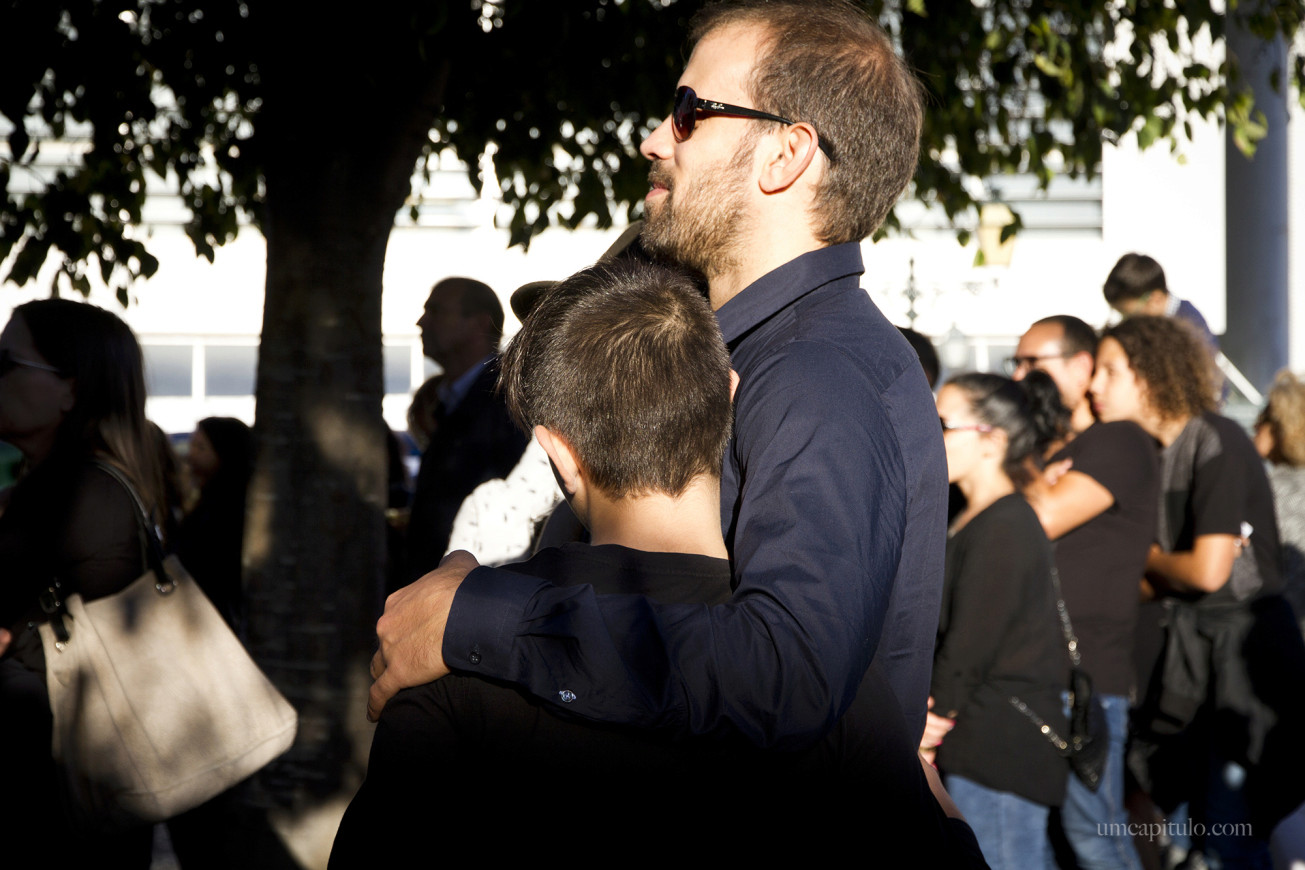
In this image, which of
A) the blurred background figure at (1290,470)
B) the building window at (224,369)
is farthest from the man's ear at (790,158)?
the building window at (224,369)

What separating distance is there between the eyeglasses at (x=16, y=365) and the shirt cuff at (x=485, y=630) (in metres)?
2.23

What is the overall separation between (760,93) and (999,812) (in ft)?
8.65

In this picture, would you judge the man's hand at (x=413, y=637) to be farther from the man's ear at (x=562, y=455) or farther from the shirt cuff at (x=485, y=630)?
the man's ear at (x=562, y=455)

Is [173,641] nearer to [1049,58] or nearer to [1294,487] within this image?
[1049,58]

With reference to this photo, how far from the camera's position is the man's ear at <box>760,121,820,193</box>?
159 centimetres

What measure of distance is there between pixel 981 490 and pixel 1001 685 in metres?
0.62

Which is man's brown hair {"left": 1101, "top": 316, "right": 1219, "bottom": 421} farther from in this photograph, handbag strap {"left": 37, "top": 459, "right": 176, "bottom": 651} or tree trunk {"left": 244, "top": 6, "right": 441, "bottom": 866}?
handbag strap {"left": 37, "top": 459, "right": 176, "bottom": 651}

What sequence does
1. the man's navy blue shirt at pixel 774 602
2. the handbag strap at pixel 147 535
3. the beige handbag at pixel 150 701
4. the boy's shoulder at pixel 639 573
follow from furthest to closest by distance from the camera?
1. the handbag strap at pixel 147 535
2. the beige handbag at pixel 150 701
3. the boy's shoulder at pixel 639 573
4. the man's navy blue shirt at pixel 774 602

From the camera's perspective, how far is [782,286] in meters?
1.58

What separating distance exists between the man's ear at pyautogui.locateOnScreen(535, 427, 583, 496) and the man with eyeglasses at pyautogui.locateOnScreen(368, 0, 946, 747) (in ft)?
0.57

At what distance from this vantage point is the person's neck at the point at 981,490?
3705 mm

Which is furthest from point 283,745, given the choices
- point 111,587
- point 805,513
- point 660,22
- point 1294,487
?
point 1294,487

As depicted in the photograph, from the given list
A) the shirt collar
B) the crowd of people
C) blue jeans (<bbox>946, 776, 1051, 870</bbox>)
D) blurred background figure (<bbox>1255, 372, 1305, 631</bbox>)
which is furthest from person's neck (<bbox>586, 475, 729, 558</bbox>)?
blurred background figure (<bbox>1255, 372, 1305, 631</bbox>)

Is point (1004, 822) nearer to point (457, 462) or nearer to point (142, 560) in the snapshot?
point (457, 462)
